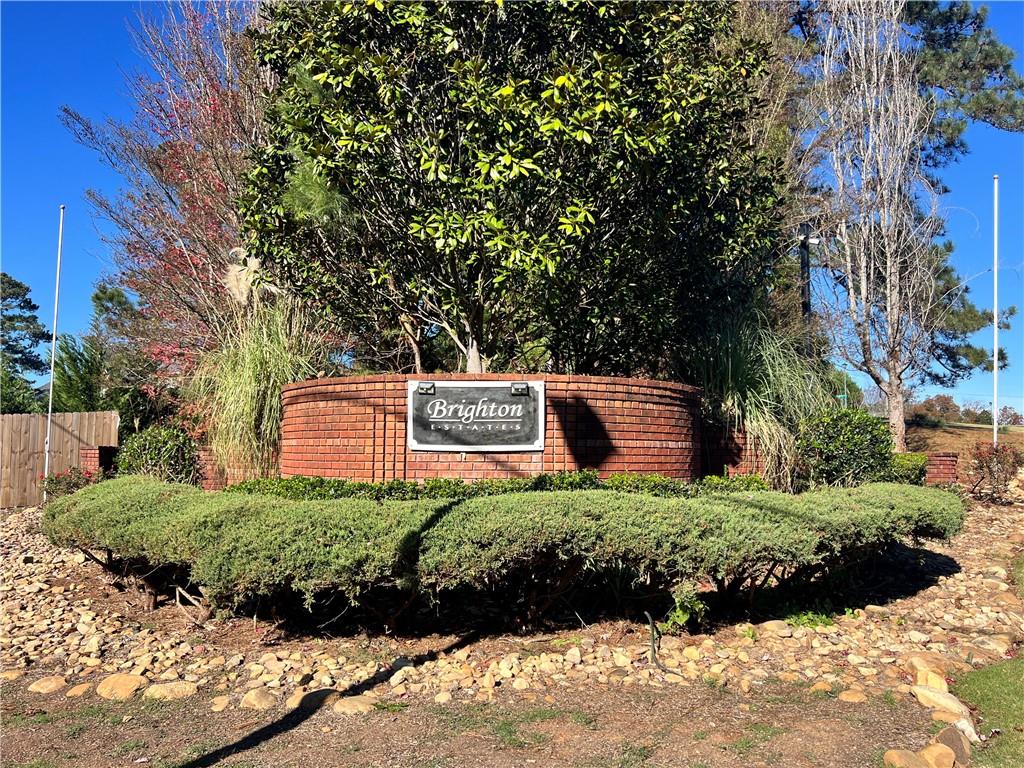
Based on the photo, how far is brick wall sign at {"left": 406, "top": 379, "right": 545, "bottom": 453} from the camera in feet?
25.0

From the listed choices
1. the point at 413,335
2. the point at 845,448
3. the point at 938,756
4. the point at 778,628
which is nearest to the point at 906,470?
the point at 845,448

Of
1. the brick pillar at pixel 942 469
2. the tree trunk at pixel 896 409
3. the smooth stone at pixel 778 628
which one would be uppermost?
the tree trunk at pixel 896 409

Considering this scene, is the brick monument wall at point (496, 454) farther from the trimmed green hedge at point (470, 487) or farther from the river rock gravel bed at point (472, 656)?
the river rock gravel bed at point (472, 656)

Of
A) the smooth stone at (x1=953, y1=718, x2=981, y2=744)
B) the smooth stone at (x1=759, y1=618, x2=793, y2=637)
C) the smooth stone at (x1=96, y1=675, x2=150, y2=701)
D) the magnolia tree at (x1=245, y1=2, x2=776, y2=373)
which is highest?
the magnolia tree at (x1=245, y1=2, x2=776, y2=373)

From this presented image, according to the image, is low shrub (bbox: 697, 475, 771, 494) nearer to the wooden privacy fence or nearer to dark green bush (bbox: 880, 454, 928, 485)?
dark green bush (bbox: 880, 454, 928, 485)

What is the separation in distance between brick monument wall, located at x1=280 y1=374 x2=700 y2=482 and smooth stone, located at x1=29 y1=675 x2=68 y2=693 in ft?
10.4

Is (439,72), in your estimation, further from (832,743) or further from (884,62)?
(884,62)

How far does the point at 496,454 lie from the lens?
7.63m

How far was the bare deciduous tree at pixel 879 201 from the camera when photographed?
1511cm

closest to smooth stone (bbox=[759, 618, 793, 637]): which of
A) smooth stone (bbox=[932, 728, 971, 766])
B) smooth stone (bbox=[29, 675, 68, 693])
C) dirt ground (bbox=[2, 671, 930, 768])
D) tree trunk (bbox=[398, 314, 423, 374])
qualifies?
dirt ground (bbox=[2, 671, 930, 768])

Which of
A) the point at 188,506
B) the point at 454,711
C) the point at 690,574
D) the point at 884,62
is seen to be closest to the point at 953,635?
the point at 690,574

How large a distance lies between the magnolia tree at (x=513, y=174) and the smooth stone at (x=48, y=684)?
4872 mm

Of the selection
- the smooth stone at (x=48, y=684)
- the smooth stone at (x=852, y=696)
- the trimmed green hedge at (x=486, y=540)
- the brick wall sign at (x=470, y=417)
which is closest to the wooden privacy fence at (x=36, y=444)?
Result: the brick wall sign at (x=470, y=417)

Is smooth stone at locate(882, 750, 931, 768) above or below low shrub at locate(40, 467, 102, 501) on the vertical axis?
below
